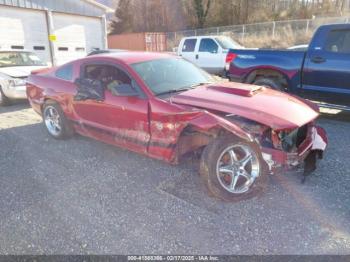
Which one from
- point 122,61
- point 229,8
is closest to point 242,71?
point 122,61

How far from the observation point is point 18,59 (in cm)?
873

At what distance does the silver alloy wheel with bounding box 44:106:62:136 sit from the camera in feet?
16.6

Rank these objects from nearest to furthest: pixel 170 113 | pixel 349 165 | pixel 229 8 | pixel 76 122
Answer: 1. pixel 170 113
2. pixel 349 165
3. pixel 76 122
4. pixel 229 8

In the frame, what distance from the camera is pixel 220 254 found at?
2.41 meters

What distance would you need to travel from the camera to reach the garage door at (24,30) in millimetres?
14016

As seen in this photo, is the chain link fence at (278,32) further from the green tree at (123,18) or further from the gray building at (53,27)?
the green tree at (123,18)

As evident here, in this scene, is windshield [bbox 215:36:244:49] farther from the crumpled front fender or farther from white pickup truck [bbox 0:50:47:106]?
the crumpled front fender

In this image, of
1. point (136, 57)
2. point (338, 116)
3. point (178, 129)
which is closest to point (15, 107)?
point (136, 57)

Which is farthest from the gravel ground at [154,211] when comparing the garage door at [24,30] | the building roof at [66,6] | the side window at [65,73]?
the building roof at [66,6]

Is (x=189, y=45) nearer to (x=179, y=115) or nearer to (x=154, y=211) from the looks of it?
(x=179, y=115)

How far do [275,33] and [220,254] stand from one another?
78.5ft

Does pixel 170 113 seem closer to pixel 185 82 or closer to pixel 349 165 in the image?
pixel 185 82

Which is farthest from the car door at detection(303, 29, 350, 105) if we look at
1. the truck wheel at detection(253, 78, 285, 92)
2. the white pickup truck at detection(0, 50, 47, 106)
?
the white pickup truck at detection(0, 50, 47, 106)

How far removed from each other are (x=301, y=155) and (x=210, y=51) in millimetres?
9286
